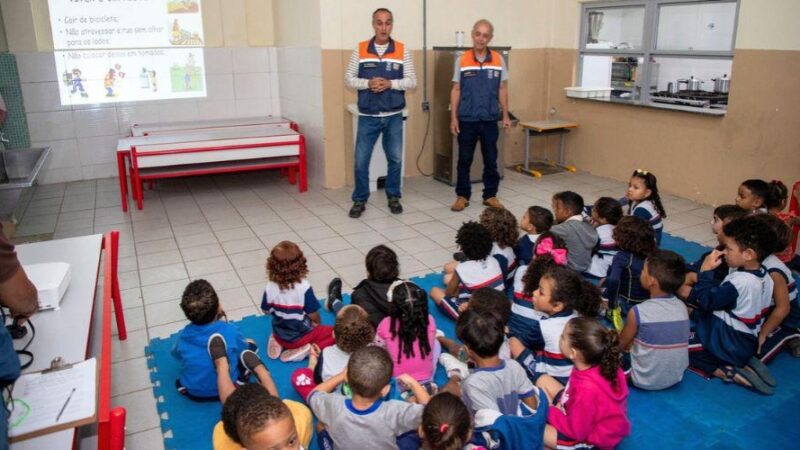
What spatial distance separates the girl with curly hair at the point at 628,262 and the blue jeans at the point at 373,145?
100 inches

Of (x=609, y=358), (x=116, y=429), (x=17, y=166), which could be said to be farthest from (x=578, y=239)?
(x=17, y=166)

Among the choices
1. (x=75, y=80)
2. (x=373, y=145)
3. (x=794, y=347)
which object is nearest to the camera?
(x=794, y=347)

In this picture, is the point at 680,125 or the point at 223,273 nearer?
the point at 223,273

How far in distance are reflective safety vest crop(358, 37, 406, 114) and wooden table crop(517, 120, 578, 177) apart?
2099mm

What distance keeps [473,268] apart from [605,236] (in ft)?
3.11

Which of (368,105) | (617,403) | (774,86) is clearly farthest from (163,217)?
(774,86)

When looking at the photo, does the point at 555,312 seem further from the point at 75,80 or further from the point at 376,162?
the point at 75,80

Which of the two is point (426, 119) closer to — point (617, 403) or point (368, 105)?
point (368, 105)

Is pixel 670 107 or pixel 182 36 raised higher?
pixel 182 36

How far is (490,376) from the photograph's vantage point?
229 centimetres

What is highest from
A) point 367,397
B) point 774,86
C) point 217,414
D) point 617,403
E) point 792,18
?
point 792,18

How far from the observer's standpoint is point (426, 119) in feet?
22.2

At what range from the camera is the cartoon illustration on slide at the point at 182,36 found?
22.2 ft

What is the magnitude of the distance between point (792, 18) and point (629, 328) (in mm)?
3540
